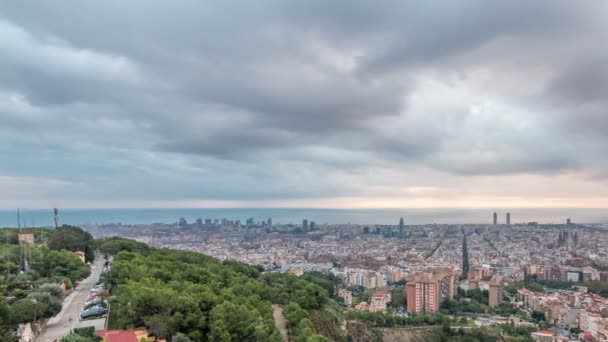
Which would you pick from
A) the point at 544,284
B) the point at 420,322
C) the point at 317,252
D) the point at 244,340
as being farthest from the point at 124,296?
the point at 317,252

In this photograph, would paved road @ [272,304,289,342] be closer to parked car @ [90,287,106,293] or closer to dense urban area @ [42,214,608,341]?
dense urban area @ [42,214,608,341]

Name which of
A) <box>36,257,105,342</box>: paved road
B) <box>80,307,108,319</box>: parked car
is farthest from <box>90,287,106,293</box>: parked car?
<box>80,307,108,319</box>: parked car

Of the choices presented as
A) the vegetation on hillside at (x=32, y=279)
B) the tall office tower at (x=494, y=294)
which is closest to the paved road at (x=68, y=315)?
the vegetation on hillside at (x=32, y=279)

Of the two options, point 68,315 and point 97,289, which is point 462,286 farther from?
point 68,315

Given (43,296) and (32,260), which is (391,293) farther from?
(43,296)

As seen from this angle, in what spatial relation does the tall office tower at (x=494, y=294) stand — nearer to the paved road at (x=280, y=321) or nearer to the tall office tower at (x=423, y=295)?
the tall office tower at (x=423, y=295)
